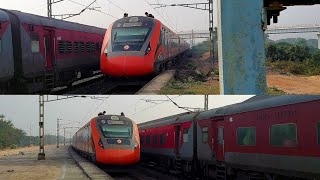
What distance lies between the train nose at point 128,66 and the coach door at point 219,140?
3.46 m

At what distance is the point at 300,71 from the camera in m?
11.3

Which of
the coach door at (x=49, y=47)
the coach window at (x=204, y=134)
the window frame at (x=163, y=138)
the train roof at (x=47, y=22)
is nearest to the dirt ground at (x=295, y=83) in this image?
the coach window at (x=204, y=134)

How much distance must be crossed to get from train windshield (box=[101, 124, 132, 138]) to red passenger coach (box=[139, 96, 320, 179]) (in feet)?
6.08

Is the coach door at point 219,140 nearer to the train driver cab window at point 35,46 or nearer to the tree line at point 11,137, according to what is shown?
the train driver cab window at point 35,46

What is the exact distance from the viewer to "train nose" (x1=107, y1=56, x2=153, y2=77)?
29.6ft

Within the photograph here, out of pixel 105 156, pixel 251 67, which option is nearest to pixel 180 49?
pixel 105 156

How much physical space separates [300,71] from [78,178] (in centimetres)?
819

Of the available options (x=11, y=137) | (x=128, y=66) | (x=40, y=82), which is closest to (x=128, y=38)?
(x=128, y=66)

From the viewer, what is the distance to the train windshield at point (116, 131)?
57.8ft

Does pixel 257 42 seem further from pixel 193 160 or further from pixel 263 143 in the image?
pixel 193 160

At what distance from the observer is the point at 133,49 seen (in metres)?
10.0

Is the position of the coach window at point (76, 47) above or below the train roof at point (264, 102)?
above

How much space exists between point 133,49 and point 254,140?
3.23 metres

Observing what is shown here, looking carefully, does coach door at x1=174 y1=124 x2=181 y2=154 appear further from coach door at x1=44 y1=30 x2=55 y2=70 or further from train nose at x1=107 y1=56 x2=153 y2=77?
train nose at x1=107 y1=56 x2=153 y2=77
